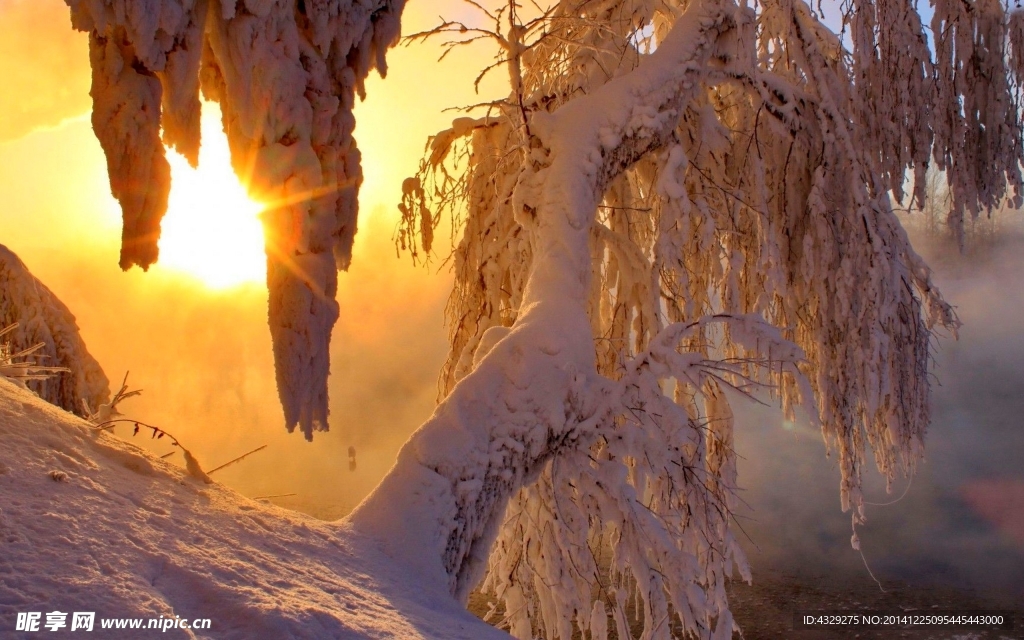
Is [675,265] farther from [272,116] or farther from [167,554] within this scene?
[167,554]

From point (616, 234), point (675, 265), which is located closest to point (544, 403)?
point (675, 265)

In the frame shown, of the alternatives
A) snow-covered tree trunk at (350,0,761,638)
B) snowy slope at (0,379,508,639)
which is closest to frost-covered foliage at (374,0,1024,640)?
snow-covered tree trunk at (350,0,761,638)

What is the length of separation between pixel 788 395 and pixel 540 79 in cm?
259

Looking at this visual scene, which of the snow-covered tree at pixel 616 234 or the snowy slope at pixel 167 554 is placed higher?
the snow-covered tree at pixel 616 234

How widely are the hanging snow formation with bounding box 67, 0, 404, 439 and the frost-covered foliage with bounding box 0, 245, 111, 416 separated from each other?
17.1ft

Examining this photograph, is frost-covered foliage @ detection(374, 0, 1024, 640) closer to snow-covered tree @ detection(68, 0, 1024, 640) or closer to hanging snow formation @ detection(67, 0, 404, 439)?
snow-covered tree @ detection(68, 0, 1024, 640)

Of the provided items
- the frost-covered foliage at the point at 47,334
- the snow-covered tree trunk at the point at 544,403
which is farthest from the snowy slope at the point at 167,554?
the frost-covered foliage at the point at 47,334

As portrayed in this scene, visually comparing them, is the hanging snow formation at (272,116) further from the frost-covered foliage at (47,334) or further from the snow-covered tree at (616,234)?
the frost-covered foliage at (47,334)

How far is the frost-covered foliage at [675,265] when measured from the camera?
8.14ft

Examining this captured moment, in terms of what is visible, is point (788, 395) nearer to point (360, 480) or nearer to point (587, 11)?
point (587, 11)

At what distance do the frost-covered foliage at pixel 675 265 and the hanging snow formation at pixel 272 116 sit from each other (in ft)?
2.03

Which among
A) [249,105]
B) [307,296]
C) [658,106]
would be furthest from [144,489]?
[658,106]

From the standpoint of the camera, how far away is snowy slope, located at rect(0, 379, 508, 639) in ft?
4.00

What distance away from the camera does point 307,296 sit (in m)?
2.12
